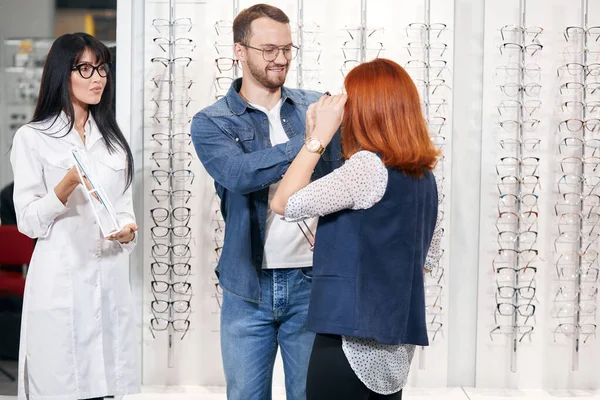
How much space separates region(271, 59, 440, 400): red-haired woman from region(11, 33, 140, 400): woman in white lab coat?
39.2 inches

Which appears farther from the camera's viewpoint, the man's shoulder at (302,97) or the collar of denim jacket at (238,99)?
the man's shoulder at (302,97)

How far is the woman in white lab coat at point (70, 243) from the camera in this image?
9.70 feet

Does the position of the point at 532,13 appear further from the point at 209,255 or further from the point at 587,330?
the point at 209,255

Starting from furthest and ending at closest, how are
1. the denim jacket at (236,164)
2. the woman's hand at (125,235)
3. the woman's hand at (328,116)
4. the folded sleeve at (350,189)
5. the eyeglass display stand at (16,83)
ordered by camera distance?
1. the eyeglass display stand at (16,83)
2. the woman's hand at (125,235)
3. the denim jacket at (236,164)
4. the woman's hand at (328,116)
5. the folded sleeve at (350,189)

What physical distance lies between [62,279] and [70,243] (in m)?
0.14

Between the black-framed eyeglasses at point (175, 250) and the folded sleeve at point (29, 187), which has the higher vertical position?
the folded sleeve at point (29, 187)

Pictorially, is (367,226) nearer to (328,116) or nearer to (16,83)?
(328,116)

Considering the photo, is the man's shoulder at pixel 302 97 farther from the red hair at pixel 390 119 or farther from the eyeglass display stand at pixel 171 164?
the eyeglass display stand at pixel 171 164

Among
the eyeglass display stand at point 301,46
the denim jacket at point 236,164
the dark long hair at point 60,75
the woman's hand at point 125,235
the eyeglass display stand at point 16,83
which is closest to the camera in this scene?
the denim jacket at point 236,164

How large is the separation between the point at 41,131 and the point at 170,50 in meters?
1.58

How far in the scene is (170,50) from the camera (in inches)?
174

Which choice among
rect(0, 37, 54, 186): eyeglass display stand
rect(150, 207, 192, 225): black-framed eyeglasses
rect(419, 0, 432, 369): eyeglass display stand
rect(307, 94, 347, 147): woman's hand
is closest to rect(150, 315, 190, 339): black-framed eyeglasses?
rect(150, 207, 192, 225): black-framed eyeglasses

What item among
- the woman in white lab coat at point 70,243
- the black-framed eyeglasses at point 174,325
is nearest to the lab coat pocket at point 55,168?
the woman in white lab coat at point 70,243

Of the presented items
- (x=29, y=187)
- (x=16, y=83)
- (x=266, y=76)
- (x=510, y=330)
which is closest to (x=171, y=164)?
(x=16, y=83)
